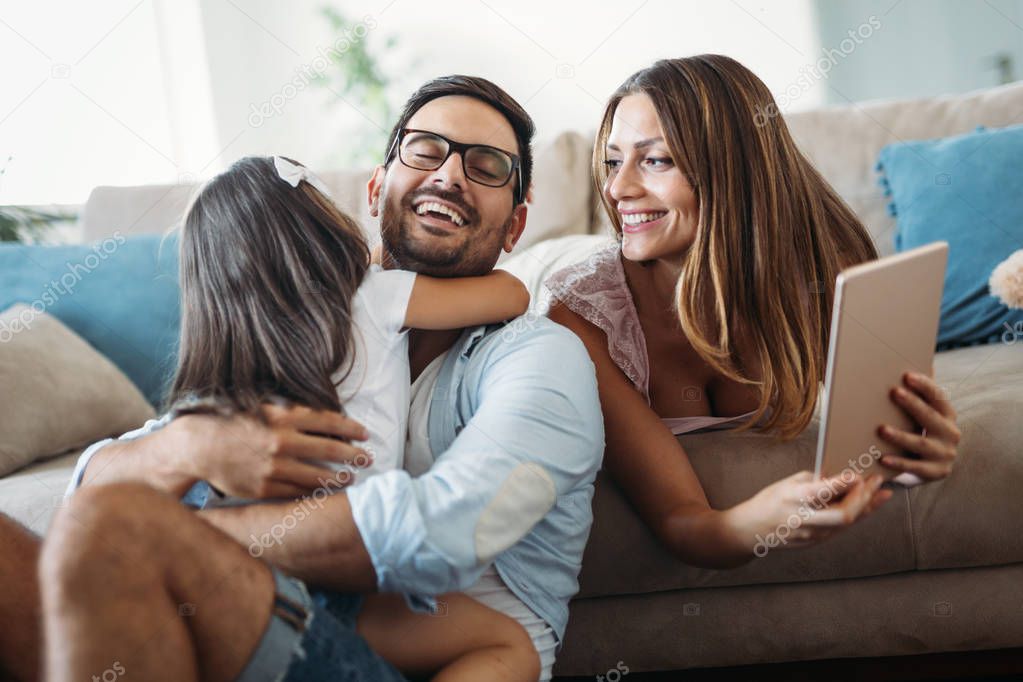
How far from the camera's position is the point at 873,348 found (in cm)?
107

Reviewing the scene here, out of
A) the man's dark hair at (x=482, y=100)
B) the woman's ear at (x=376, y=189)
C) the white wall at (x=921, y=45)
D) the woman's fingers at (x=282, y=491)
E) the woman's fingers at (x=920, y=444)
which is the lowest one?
the woman's fingers at (x=920, y=444)

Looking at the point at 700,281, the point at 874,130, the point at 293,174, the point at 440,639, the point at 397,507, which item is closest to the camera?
the point at 397,507

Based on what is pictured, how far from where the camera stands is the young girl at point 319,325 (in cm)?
106

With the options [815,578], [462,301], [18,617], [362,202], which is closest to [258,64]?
[362,202]

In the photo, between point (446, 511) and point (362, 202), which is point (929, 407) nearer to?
point (446, 511)

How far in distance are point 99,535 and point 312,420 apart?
0.26 m

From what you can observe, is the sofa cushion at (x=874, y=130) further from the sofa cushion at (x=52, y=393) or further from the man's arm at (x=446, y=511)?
the sofa cushion at (x=52, y=393)

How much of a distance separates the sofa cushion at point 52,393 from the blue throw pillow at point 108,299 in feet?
0.21

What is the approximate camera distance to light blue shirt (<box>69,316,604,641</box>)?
3.07ft

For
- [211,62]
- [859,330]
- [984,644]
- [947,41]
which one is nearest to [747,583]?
[984,644]

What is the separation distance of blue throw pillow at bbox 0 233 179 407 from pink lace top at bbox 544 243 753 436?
2.77 feet

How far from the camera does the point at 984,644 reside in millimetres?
1347

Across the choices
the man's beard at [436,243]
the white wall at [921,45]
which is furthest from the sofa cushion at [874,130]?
the white wall at [921,45]

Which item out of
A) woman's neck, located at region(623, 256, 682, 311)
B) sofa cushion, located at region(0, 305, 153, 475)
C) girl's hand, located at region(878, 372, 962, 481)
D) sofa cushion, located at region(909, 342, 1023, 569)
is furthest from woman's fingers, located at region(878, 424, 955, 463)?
sofa cushion, located at region(0, 305, 153, 475)
